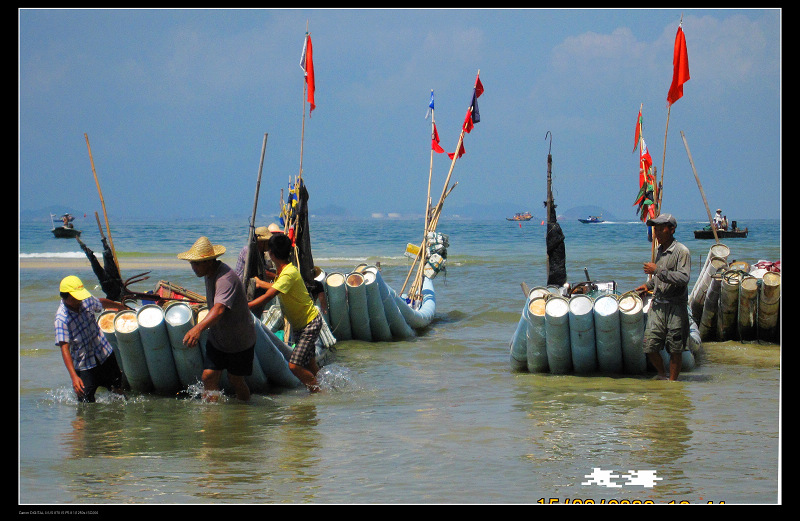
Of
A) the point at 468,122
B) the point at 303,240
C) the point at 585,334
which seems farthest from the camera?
the point at 468,122

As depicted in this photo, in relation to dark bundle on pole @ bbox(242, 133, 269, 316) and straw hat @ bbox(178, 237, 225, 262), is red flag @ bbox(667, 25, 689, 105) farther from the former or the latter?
straw hat @ bbox(178, 237, 225, 262)

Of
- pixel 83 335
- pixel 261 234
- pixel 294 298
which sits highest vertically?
pixel 261 234

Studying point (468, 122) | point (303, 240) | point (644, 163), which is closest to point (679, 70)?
point (644, 163)

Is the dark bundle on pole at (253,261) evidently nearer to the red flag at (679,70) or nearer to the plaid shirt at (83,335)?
the plaid shirt at (83,335)

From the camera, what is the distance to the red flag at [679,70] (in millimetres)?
10336

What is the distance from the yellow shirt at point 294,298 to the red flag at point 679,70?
20.0 ft

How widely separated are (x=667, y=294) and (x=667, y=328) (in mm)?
361

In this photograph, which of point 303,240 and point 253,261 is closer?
point 253,261

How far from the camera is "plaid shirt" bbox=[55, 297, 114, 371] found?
629 cm

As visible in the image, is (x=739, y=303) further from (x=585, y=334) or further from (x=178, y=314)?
(x=178, y=314)

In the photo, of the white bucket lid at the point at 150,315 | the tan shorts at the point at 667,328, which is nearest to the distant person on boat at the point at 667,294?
the tan shorts at the point at 667,328

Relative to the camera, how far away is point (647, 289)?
7543 mm

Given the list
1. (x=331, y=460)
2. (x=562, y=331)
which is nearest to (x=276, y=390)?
(x=331, y=460)

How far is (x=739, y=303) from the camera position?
9984mm
